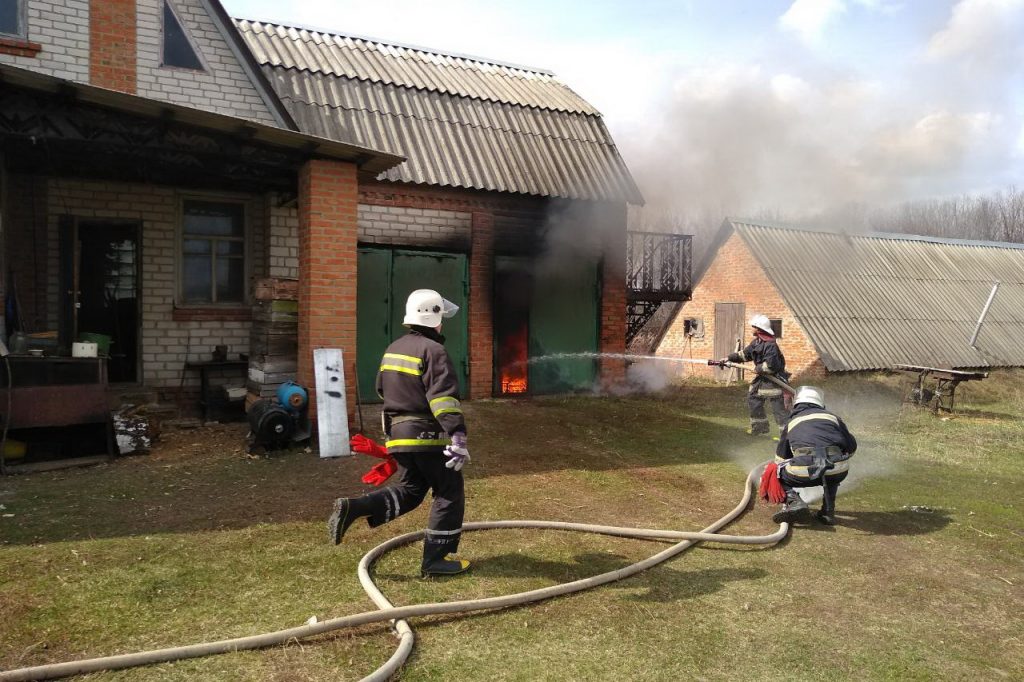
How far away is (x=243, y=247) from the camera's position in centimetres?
970

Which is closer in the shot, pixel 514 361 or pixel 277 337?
pixel 277 337

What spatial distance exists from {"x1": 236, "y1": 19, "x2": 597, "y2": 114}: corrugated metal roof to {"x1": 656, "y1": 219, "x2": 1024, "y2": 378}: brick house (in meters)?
7.86

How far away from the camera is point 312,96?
10719mm

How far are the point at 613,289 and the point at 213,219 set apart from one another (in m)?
6.94

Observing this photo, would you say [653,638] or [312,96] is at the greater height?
[312,96]

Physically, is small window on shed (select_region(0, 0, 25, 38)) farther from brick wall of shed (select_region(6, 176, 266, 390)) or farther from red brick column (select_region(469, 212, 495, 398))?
red brick column (select_region(469, 212, 495, 398))

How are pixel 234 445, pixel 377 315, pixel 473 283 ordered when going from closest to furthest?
1. pixel 234 445
2. pixel 377 315
3. pixel 473 283

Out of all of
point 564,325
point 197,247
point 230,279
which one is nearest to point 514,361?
point 564,325

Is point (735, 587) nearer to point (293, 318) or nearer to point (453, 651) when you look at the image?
point (453, 651)

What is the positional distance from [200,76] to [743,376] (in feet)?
47.6

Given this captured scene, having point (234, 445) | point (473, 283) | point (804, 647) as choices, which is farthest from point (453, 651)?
point (473, 283)

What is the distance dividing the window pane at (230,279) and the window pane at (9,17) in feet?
12.0

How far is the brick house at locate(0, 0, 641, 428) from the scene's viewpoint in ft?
25.0

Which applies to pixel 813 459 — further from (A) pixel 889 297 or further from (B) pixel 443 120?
(A) pixel 889 297
